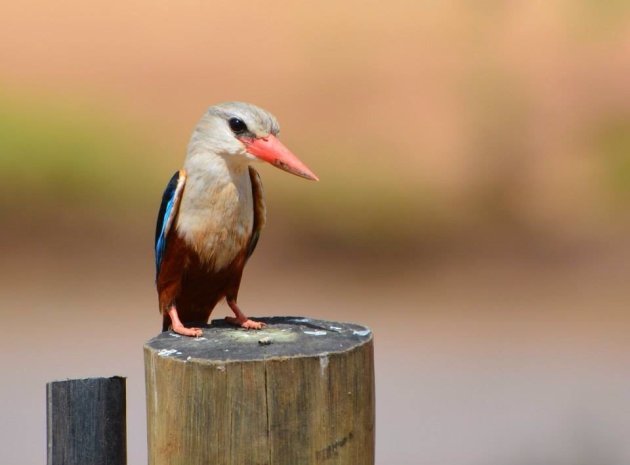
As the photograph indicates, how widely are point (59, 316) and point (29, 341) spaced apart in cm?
56

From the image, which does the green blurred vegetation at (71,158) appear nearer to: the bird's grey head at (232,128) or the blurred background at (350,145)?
the blurred background at (350,145)

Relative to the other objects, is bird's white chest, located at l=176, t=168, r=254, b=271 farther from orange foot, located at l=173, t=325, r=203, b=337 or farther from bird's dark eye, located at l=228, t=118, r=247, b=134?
orange foot, located at l=173, t=325, r=203, b=337

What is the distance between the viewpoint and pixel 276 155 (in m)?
3.21

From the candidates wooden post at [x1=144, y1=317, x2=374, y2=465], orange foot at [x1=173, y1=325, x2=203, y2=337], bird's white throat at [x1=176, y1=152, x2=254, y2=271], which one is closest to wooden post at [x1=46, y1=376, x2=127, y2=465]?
wooden post at [x1=144, y1=317, x2=374, y2=465]

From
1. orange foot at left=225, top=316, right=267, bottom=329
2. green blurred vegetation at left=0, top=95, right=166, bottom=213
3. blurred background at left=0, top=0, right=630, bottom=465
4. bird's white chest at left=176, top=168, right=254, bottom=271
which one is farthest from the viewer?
green blurred vegetation at left=0, top=95, right=166, bottom=213

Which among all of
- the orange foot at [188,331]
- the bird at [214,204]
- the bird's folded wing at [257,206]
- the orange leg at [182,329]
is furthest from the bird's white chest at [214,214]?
the orange foot at [188,331]

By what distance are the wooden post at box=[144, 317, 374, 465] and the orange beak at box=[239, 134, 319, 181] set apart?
691mm

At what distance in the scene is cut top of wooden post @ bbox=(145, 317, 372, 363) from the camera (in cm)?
261

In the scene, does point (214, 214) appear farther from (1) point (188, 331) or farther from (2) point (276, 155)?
(1) point (188, 331)

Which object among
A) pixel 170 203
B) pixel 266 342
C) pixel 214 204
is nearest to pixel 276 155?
pixel 214 204

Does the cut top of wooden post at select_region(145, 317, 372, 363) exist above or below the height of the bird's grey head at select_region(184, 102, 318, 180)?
below

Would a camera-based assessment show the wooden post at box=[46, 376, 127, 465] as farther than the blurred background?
No

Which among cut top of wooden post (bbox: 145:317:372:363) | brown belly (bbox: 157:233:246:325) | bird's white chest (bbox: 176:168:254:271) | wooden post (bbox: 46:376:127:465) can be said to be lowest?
wooden post (bbox: 46:376:127:465)

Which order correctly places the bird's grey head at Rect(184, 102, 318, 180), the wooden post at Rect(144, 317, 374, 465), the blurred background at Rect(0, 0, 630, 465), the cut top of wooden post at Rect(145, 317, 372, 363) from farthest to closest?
the blurred background at Rect(0, 0, 630, 465)
the bird's grey head at Rect(184, 102, 318, 180)
the cut top of wooden post at Rect(145, 317, 372, 363)
the wooden post at Rect(144, 317, 374, 465)
